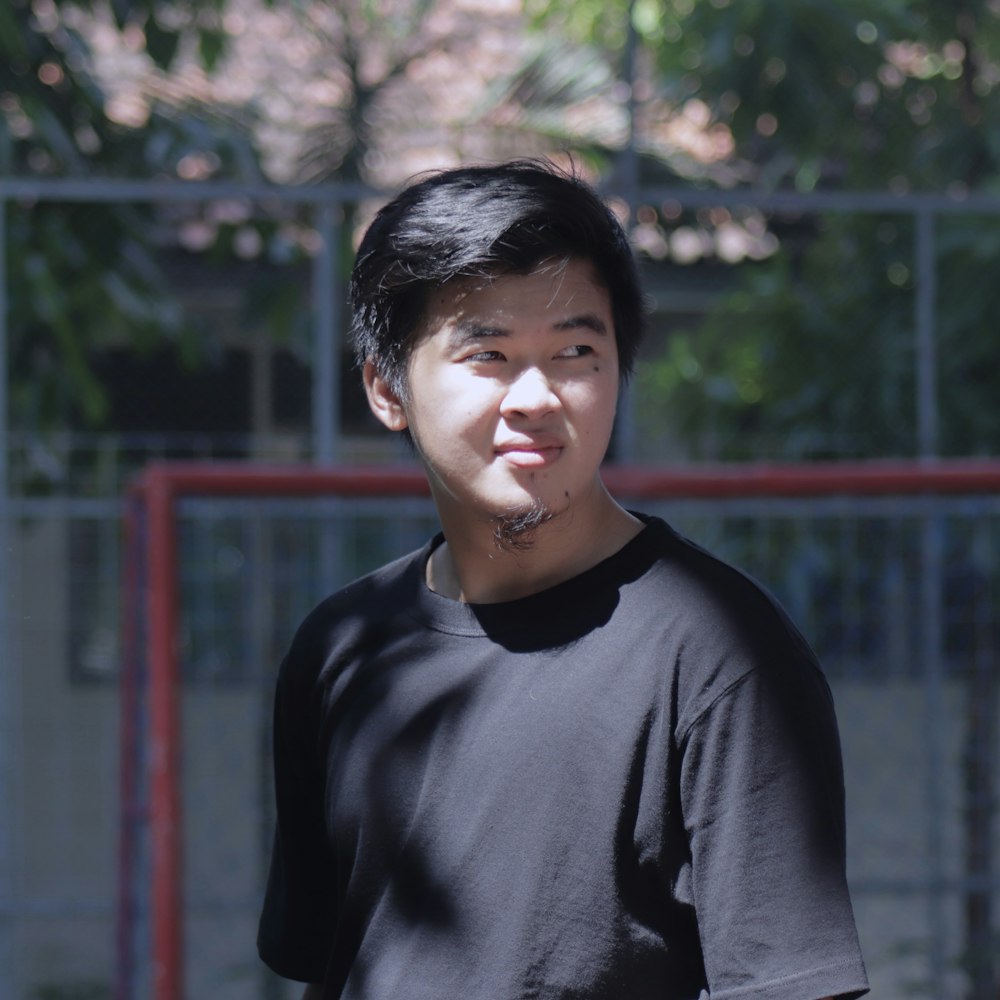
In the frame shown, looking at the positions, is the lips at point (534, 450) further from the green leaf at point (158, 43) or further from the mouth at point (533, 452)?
the green leaf at point (158, 43)

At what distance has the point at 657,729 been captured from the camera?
1230 mm

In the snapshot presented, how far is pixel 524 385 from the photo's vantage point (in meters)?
1.31

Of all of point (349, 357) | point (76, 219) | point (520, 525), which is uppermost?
point (76, 219)

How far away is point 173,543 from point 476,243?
87.0 inches

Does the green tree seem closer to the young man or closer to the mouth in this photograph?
the young man

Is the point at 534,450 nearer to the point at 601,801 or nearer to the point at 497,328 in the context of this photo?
the point at 497,328

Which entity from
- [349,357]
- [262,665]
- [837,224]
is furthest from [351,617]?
[837,224]

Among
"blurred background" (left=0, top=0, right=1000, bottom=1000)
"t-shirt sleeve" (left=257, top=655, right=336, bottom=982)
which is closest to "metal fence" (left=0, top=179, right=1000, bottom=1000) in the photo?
"blurred background" (left=0, top=0, right=1000, bottom=1000)

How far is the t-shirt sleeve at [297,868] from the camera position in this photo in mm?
1570

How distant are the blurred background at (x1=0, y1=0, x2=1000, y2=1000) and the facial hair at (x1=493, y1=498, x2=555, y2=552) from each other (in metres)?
2.33

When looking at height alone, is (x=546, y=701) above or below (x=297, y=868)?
above

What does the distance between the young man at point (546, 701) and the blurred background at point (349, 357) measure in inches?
90.8

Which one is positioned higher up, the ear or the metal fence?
the ear

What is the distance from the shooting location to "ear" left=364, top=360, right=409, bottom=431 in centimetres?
148
